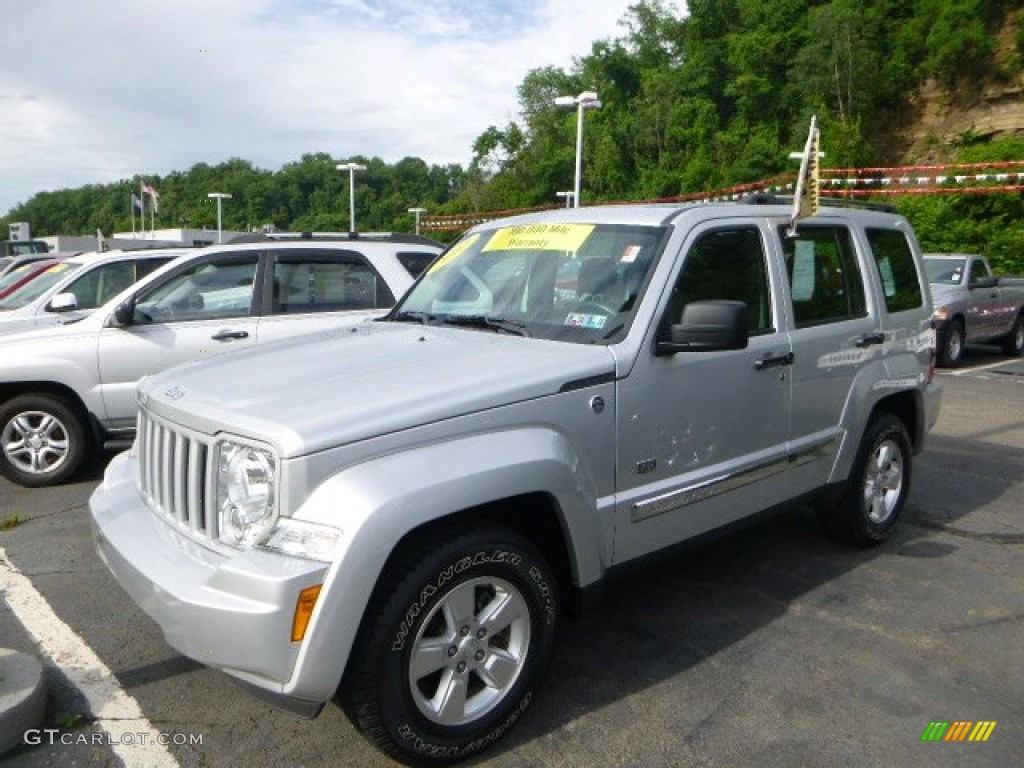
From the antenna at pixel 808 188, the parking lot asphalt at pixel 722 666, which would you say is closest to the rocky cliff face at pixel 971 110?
the antenna at pixel 808 188

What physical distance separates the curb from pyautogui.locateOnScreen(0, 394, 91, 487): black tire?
11.0 ft

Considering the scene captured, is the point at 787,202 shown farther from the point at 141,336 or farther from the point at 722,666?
the point at 141,336

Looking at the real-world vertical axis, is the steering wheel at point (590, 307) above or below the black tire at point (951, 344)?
above

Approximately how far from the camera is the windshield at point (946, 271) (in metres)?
13.9

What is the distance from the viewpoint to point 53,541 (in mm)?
5109

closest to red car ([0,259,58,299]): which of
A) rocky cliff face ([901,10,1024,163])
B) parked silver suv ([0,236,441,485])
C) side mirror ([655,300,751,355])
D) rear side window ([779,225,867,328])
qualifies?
parked silver suv ([0,236,441,485])

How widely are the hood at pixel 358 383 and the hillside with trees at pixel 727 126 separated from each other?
28.0m

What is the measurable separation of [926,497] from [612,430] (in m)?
3.86

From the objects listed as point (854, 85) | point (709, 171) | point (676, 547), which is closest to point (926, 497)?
point (676, 547)

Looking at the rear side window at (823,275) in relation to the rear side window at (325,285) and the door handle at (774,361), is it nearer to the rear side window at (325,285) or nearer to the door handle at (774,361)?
the door handle at (774,361)

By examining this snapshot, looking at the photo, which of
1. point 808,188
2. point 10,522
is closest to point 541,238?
point 808,188

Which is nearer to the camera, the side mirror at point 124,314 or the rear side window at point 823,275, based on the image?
the rear side window at point 823,275

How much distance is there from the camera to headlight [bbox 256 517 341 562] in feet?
8.18

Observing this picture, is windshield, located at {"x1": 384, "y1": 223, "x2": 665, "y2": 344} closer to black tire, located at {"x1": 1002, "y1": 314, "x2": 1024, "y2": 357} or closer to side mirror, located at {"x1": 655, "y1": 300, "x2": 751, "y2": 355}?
side mirror, located at {"x1": 655, "y1": 300, "x2": 751, "y2": 355}
